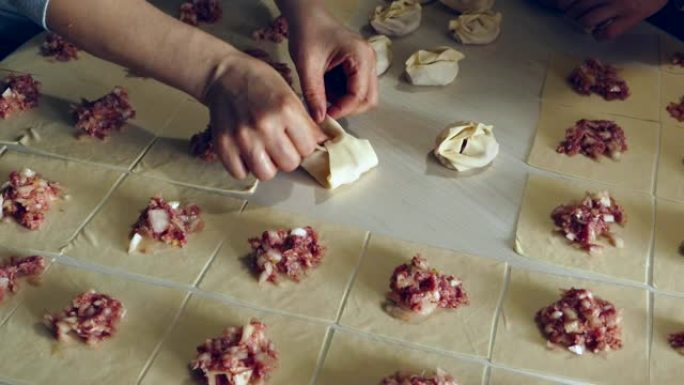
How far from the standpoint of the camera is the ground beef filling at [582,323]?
47.0 inches

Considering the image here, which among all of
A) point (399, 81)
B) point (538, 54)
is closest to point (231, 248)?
point (399, 81)

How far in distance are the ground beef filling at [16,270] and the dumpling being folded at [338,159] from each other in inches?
20.7

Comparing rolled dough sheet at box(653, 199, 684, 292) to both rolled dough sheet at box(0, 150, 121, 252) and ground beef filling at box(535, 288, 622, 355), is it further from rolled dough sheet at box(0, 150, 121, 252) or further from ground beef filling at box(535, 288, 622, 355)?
rolled dough sheet at box(0, 150, 121, 252)

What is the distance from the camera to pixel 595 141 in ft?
5.02

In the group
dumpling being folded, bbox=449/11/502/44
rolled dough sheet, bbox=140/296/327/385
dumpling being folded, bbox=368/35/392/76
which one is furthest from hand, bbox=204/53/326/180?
dumpling being folded, bbox=449/11/502/44

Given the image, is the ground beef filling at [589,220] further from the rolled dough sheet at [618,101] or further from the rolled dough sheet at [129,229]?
the rolled dough sheet at [129,229]

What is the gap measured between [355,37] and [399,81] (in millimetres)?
299

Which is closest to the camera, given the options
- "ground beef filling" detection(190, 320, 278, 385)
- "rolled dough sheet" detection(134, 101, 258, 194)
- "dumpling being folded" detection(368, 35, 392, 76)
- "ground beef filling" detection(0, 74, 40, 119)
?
"ground beef filling" detection(190, 320, 278, 385)

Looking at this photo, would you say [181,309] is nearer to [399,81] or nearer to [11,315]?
[11,315]

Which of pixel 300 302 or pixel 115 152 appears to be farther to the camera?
pixel 115 152

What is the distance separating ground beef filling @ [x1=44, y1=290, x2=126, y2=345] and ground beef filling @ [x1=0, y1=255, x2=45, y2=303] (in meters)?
0.10

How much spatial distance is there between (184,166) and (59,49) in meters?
0.52

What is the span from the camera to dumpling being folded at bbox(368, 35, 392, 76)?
5.64 feet

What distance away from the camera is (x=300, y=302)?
1.26 m
